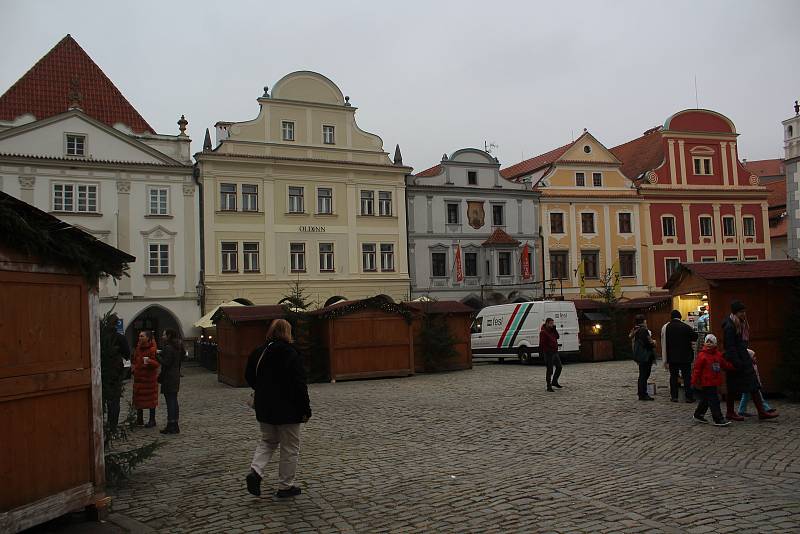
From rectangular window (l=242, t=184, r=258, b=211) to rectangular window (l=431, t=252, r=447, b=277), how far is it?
1015 cm

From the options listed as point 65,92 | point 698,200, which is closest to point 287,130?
point 65,92

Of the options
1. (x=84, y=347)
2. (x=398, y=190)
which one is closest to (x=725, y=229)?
(x=398, y=190)

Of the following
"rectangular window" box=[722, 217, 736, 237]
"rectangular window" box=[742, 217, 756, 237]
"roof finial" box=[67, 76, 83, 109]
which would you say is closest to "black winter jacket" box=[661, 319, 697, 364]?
"roof finial" box=[67, 76, 83, 109]

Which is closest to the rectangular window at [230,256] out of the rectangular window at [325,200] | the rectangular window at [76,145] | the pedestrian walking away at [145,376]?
the rectangular window at [325,200]

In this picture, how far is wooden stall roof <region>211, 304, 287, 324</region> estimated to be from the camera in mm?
20750

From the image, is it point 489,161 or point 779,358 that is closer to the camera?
point 779,358

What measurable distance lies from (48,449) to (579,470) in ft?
17.9

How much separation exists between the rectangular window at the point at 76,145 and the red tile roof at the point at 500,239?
21.2 metres

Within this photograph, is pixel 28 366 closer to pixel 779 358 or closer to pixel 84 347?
pixel 84 347

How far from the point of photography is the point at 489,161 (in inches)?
1639

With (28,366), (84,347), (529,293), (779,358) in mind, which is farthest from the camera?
(529,293)

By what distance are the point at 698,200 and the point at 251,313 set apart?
33210 millimetres

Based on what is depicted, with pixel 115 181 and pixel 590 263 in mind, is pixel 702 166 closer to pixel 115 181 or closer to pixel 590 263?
pixel 590 263

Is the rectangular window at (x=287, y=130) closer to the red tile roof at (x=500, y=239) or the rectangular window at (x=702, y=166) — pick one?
the red tile roof at (x=500, y=239)
